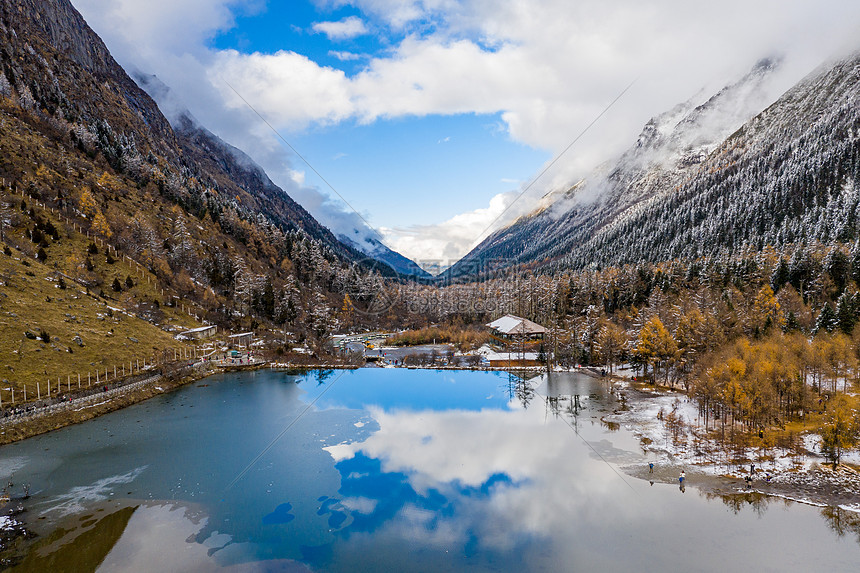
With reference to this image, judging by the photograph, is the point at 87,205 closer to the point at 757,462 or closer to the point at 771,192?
the point at 757,462

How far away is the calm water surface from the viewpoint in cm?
1755

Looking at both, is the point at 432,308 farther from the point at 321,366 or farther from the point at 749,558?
the point at 749,558

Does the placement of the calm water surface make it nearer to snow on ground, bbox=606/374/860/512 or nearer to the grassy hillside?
snow on ground, bbox=606/374/860/512

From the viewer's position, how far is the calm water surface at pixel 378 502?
1755cm

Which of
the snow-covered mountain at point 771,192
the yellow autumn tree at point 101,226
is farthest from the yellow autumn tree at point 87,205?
the snow-covered mountain at point 771,192

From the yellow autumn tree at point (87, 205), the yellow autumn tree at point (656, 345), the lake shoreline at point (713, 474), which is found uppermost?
the yellow autumn tree at point (87, 205)

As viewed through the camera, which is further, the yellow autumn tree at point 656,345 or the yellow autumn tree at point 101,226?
the yellow autumn tree at point 101,226

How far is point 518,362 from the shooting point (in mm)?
58375

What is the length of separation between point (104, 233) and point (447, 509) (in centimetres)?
7388

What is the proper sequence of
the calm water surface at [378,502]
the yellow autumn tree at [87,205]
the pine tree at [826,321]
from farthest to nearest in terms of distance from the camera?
the yellow autumn tree at [87,205] → the pine tree at [826,321] → the calm water surface at [378,502]

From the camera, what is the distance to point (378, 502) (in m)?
21.8

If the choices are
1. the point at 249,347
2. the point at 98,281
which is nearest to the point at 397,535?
the point at 249,347

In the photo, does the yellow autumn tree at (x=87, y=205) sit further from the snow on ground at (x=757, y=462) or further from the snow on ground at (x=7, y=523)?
the snow on ground at (x=757, y=462)

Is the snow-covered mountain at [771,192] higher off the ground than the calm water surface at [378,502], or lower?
higher
